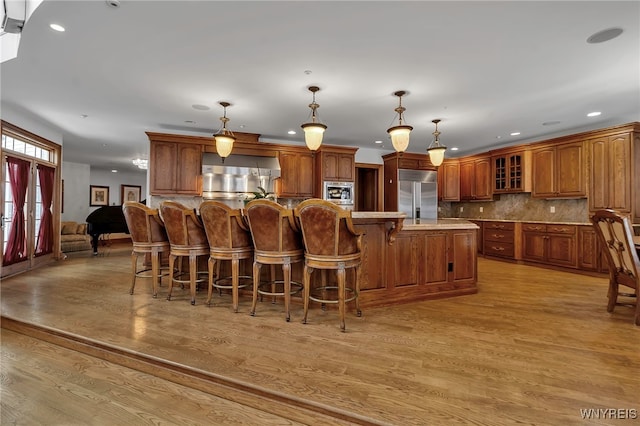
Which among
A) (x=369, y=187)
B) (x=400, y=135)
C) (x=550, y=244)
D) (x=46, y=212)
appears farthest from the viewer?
(x=369, y=187)

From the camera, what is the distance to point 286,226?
2.86 metres

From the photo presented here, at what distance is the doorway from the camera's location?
7.68 metres

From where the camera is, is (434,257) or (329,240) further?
(434,257)

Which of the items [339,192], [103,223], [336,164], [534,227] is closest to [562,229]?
[534,227]

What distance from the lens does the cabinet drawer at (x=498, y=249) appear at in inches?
247

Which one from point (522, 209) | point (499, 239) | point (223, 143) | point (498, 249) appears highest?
point (223, 143)

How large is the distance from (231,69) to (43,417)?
3.13 meters

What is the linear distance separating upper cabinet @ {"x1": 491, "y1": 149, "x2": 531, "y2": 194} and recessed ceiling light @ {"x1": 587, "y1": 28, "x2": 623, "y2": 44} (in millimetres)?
3893

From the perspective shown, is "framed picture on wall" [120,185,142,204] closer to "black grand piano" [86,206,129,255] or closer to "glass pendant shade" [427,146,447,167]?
"black grand piano" [86,206,129,255]

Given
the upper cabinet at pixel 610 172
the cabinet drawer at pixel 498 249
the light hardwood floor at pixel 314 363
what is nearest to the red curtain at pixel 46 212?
the light hardwood floor at pixel 314 363

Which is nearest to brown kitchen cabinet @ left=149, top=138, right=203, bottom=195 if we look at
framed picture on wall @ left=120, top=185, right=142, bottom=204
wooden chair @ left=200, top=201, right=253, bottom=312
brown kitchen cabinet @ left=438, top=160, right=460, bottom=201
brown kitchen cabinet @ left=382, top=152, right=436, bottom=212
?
wooden chair @ left=200, top=201, right=253, bottom=312

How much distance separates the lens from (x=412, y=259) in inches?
138

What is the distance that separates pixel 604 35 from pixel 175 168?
582cm

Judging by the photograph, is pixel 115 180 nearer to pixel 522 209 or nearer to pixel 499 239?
pixel 499 239
